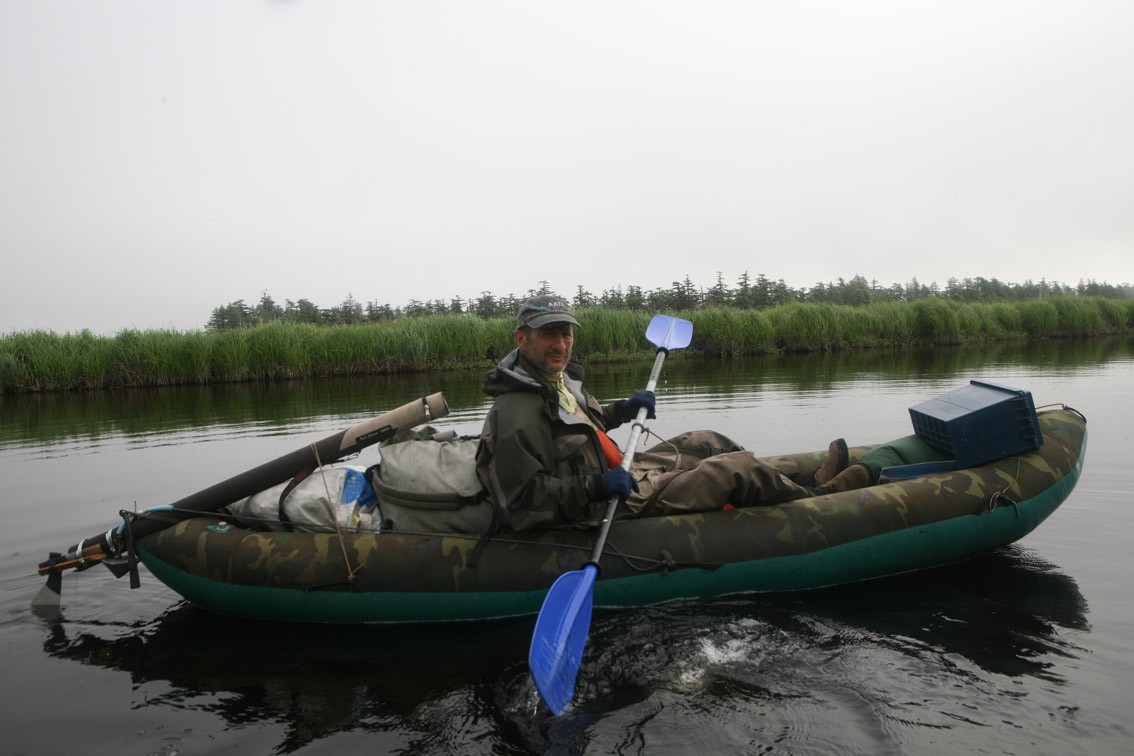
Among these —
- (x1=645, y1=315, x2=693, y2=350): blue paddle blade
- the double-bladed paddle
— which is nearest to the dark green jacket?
the double-bladed paddle

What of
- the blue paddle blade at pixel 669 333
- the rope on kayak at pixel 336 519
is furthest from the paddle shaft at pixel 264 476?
the blue paddle blade at pixel 669 333

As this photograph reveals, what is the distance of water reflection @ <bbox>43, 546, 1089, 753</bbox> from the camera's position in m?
3.09

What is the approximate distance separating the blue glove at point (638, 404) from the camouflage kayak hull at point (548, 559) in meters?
0.84

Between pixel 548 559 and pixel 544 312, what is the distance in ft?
4.54

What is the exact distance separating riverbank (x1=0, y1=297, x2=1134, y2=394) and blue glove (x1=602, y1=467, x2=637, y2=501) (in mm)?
16216

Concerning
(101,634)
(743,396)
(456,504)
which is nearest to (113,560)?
(101,634)

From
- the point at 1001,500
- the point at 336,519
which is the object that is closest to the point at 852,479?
the point at 1001,500

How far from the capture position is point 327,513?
13.6ft

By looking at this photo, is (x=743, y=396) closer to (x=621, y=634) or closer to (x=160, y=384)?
(x=621, y=634)

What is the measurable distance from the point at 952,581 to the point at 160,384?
761 inches

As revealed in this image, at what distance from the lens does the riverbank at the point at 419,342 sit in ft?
58.0

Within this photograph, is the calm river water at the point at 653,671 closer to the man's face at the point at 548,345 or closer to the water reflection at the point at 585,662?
the water reflection at the point at 585,662

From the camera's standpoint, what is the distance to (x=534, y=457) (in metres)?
3.73

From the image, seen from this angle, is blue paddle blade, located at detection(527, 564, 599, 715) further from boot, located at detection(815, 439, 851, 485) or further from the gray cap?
boot, located at detection(815, 439, 851, 485)
